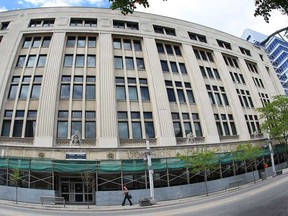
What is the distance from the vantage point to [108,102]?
24797 mm

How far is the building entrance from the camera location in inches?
861

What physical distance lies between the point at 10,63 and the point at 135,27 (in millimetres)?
16961

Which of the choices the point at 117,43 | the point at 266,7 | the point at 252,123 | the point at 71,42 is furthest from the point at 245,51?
the point at 266,7

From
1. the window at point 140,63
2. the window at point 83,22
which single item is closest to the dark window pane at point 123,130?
the window at point 140,63

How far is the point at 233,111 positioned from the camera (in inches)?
1282

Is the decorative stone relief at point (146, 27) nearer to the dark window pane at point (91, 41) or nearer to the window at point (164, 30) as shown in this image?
the window at point (164, 30)

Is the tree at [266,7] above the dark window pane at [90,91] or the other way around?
the other way around

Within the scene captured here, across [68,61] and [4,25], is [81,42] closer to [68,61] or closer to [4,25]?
[68,61]

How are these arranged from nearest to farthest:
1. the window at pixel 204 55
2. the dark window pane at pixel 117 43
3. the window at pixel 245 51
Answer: the dark window pane at pixel 117 43
the window at pixel 204 55
the window at pixel 245 51

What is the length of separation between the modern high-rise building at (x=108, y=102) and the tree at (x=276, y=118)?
1.89 meters

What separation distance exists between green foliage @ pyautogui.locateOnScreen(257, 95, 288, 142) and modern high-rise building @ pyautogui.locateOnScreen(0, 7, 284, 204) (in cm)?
190

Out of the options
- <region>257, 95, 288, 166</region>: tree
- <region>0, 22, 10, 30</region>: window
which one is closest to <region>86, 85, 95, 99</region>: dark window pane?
<region>0, 22, 10, 30</region>: window

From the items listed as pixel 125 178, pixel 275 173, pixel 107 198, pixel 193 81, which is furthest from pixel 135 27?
pixel 275 173

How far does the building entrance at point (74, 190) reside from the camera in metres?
21.9
